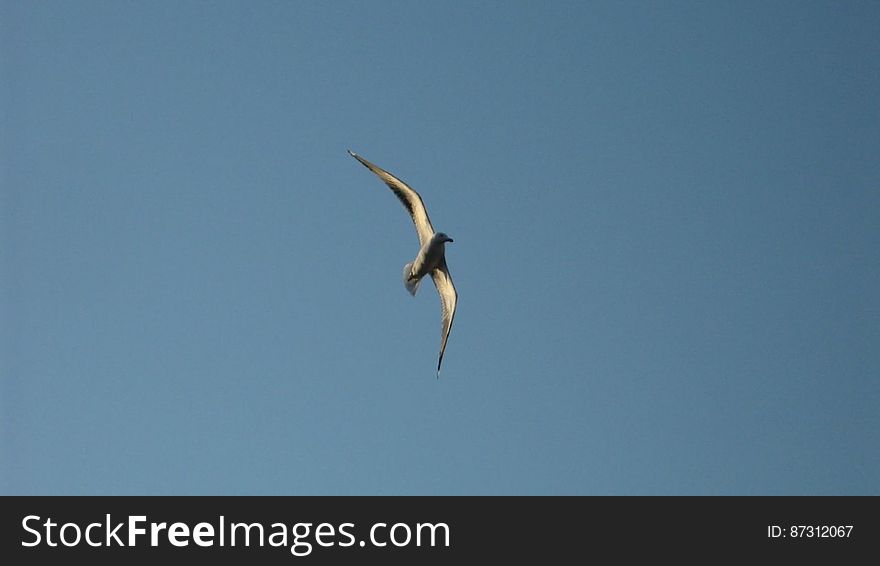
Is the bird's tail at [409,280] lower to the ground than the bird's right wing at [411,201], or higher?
lower

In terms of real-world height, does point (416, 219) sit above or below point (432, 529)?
above

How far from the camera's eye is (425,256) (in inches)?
1258

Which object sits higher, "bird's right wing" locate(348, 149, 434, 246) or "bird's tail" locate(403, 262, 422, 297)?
"bird's right wing" locate(348, 149, 434, 246)

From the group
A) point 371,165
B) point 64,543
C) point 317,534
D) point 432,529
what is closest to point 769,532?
point 432,529

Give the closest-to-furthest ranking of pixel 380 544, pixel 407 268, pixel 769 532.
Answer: pixel 380 544 → pixel 769 532 → pixel 407 268

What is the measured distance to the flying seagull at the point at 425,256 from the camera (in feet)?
104

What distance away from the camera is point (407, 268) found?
32688mm

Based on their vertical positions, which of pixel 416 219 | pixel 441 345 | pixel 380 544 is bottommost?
pixel 380 544

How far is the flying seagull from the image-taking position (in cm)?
3172

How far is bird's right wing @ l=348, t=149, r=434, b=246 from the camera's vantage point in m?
31.7

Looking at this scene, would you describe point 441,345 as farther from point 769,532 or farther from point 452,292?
point 769,532

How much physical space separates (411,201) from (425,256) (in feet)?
4.23

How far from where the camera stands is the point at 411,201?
31922mm

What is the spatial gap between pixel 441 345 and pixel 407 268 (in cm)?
200
